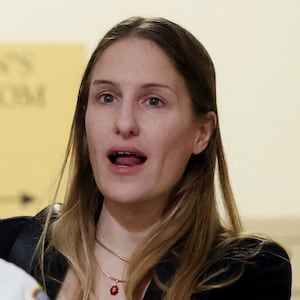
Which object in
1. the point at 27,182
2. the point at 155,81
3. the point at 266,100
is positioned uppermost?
the point at 155,81

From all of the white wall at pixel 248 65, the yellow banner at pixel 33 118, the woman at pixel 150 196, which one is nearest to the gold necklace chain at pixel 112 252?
the woman at pixel 150 196

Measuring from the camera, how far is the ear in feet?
4.51

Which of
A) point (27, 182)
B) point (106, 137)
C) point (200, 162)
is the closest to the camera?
point (106, 137)

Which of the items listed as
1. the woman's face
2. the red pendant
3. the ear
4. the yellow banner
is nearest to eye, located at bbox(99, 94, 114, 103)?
the woman's face

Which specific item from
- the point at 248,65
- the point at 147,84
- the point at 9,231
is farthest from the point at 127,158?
the point at 248,65

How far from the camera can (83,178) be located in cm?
142

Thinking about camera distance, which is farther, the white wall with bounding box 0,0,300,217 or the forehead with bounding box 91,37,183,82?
the white wall with bounding box 0,0,300,217

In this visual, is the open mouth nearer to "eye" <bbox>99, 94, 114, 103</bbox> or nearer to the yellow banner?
"eye" <bbox>99, 94, 114, 103</bbox>

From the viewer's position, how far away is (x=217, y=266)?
129cm

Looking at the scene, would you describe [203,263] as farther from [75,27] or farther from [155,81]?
[75,27]

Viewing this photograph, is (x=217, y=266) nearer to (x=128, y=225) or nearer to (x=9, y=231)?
(x=128, y=225)

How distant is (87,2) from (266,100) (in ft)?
1.50

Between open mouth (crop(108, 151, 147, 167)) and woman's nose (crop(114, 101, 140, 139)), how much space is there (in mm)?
30

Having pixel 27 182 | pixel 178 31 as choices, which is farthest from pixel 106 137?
pixel 27 182
